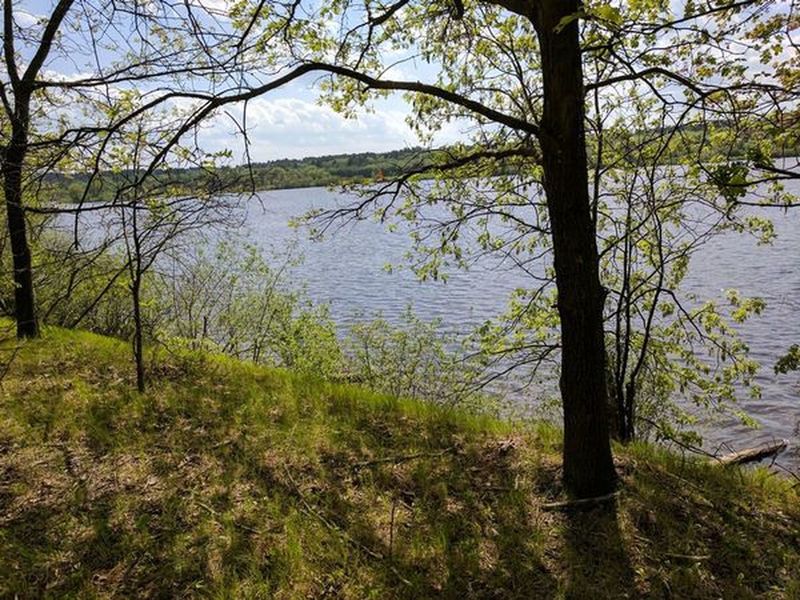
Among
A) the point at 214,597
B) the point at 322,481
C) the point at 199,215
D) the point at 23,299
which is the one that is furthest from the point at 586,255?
the point at 23,299

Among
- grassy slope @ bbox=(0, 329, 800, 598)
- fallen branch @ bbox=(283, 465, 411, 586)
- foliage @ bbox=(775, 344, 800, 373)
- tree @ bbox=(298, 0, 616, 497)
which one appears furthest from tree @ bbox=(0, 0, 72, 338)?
foliage @ bbox=(775, 344, 800, 373)

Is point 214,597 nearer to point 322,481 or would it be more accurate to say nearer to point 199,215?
point 322,481

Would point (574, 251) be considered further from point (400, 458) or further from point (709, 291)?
point (709, 291)

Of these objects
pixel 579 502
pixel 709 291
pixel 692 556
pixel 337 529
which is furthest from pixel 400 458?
pixel 709 291

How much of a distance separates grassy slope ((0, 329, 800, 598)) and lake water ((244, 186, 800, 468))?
2.63m

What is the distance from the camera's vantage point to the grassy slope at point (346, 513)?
10.9 ft

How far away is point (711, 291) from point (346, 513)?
15.2 meters

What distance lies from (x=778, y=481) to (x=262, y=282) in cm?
1154

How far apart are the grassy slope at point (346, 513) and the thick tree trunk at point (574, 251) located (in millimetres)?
496

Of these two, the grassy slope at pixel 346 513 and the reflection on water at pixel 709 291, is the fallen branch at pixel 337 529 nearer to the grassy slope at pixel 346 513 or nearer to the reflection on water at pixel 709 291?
the grassy slope at pixel 346 513

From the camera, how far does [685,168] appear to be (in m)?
6.85

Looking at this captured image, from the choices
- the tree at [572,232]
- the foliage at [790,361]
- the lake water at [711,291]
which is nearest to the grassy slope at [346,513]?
the tree at [572,232]

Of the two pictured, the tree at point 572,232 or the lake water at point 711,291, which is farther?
the lake water at point 711,291

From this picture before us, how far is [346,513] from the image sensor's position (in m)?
3.98
